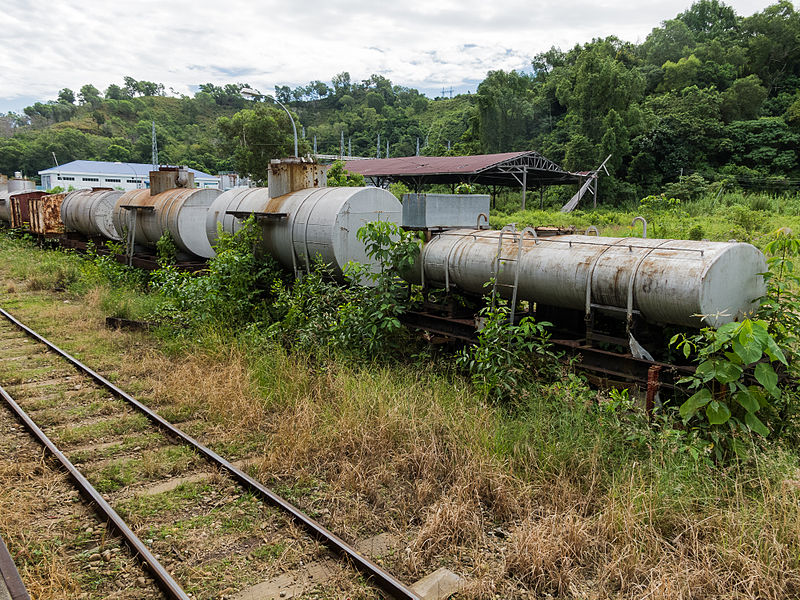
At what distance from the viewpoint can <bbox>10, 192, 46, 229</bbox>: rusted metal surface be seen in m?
24.3

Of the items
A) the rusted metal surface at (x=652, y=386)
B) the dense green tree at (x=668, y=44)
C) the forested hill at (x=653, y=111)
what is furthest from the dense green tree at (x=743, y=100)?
the rusted metal surface at (x=652, y=386)

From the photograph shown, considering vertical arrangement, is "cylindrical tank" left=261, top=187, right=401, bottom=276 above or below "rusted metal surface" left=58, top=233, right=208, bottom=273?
above

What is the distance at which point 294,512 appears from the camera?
195 inches

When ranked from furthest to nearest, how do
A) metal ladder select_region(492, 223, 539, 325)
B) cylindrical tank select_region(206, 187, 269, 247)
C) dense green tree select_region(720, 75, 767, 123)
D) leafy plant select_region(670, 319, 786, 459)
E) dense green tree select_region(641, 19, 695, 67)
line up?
dense green tree select_region(641, 19, 695, 67) → dense green tree select_region(720, 75, 767, 123) → cylindrical tank select_region(206, 187, 269, 247) → metal ladder select_region(492, 223, 539, 325) → leafy plant select_region(670, 319, 786, 459)

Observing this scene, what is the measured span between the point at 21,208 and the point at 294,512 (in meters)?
Answer: 26.0

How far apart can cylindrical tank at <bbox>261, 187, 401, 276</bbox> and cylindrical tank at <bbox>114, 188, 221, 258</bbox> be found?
4.18 meters

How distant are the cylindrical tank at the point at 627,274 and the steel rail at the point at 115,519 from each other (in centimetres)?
495

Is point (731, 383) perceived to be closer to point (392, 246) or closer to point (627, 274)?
point (627, 274)

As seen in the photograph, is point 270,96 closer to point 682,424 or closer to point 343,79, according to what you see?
point 682,424

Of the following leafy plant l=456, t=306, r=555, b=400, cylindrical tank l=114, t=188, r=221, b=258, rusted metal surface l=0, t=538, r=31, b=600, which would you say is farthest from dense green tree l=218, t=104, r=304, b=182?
rusted metal surface l=0, t=538, r=31, b=600

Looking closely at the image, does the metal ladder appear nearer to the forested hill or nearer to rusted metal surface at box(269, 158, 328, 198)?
rusted metal surface at box(269, 158, 328, 198)

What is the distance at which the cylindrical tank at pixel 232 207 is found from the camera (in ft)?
39.7

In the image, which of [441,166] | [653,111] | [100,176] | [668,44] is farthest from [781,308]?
[100,176]

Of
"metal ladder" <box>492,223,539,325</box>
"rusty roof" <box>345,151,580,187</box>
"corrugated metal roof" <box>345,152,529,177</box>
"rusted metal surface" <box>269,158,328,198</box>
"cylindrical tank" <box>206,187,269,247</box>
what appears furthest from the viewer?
"rusty roof" <box>345,151,580,187</box>
